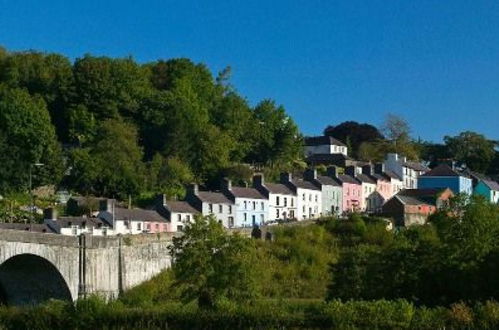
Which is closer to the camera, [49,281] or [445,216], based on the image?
[445,216]

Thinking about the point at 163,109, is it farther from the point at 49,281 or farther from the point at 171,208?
the point at 49,281

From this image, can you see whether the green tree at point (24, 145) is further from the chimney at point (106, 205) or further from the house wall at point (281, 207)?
the house wall at point (281, 207)

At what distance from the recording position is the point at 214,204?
73.1 m

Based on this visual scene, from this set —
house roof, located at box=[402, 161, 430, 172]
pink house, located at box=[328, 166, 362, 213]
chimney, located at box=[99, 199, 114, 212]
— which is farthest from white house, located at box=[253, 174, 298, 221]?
house roof, located at box=[402, 161, 430, 172]

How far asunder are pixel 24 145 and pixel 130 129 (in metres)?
11.3

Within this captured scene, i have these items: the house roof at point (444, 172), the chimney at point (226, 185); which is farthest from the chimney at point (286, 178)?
the house roof at point (444, 172)

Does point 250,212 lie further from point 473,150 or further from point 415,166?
point 473,150

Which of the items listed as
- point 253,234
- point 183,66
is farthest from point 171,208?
point 183,66

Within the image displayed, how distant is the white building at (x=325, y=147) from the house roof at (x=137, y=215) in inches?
1750

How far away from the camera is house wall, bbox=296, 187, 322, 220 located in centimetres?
8281

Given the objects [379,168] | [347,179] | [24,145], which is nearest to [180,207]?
[24,145]

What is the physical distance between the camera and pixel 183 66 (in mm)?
104750

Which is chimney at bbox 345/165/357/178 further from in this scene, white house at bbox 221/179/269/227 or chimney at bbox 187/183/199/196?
chimney at bbox 187/183/199/196

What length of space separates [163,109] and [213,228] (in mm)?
43917
